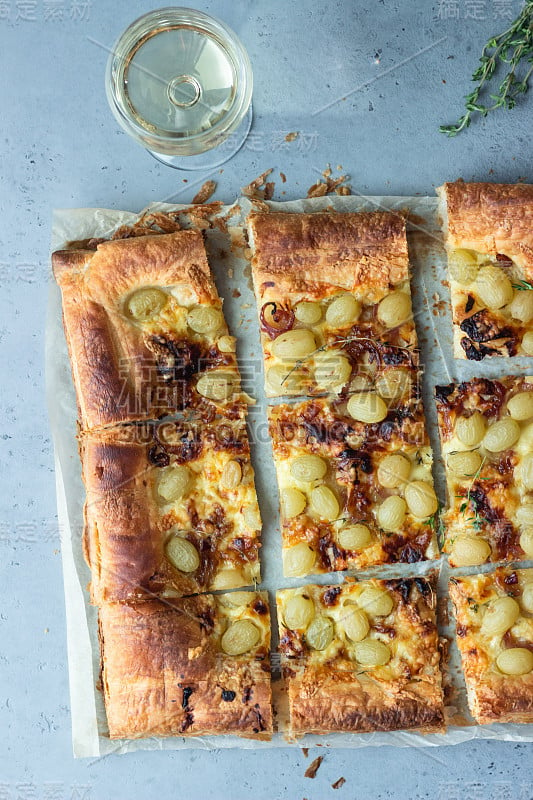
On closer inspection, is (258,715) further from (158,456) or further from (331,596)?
(158,456)

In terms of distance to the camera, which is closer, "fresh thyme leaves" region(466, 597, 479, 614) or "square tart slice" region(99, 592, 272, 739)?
"square tart slice" region(99, 592, 272, 739)

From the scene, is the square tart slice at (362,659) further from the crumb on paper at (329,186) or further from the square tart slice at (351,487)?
the crumb on paper at (329,186)

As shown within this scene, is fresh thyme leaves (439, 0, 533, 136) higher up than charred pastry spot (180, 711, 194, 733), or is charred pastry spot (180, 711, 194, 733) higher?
fresh thyme leaves (439, 0, 533, 136)

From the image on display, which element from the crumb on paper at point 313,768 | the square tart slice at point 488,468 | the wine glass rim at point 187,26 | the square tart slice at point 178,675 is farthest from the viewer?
the crumb on paper at point 313,768

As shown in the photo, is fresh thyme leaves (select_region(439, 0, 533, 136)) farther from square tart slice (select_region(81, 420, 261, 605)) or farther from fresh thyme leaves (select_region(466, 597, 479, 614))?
fresh thyme leaves (select_region(466, 597, 479, 614))

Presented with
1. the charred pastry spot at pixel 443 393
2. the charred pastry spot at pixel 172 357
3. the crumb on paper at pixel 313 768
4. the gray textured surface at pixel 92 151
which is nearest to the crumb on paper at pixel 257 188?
the gray textured surface at pixel 92 151

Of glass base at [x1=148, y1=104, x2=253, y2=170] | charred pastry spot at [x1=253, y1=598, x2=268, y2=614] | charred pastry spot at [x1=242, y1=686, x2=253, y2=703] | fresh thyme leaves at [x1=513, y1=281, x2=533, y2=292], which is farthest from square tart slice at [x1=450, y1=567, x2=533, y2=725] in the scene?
glass base at [x1=148, y1=104, x2=253, y2=170]
